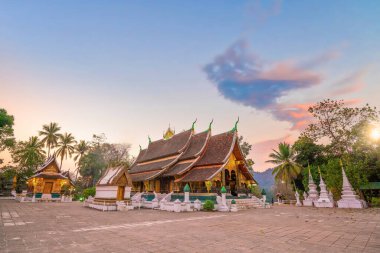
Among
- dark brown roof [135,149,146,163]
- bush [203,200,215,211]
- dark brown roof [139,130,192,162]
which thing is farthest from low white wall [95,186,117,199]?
dark brown roof [135,149,146,163]

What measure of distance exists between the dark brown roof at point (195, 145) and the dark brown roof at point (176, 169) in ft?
2.96

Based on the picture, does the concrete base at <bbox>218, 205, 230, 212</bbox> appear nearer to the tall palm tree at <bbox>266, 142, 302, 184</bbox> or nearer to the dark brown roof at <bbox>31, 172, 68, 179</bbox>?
the tall palm tree at <bbox>266, 142, 302, 184</bbox>

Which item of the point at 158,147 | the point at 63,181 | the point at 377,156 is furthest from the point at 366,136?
the point at 63,181

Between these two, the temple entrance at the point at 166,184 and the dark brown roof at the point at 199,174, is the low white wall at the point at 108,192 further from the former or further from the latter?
the temple entrance at the point at 166,184

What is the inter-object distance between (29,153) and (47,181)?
1399 centimetres

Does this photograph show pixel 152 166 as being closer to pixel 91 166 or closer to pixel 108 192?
pixel 108 192

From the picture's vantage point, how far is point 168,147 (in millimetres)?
27312

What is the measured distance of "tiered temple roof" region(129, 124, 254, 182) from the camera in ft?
65.0

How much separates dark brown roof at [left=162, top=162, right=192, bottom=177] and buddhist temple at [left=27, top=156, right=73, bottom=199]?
2037 centimetres

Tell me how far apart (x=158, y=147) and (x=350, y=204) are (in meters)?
22.4

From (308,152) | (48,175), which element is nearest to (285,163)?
(308,152)

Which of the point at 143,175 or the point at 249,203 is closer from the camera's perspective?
the point at 249,203

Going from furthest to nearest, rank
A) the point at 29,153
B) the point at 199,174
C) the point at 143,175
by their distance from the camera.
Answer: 1. the point at 29,153
2. the point at 143,175
3. the point at 199,174

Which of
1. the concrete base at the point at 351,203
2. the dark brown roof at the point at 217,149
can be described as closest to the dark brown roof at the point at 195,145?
the dark brown roof at the point at 217,149
